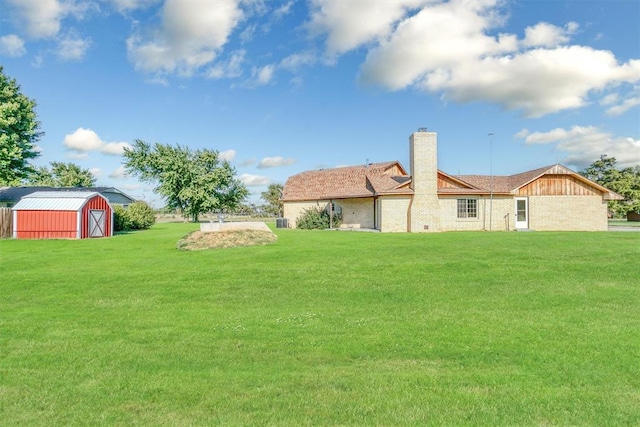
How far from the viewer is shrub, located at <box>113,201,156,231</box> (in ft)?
111

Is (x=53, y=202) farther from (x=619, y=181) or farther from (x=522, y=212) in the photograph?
(x=619, y=181)

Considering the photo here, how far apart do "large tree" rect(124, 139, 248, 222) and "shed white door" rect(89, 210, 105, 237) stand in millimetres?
20893

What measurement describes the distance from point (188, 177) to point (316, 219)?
2392 centimetres

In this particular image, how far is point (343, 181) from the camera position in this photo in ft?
122

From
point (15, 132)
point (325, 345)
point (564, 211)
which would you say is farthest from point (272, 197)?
point (325, 345)

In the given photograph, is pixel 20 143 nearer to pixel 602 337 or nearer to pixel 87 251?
pixel 87 251

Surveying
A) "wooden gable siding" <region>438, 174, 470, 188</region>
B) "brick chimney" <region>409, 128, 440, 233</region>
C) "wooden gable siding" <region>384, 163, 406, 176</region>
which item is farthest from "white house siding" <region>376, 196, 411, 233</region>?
"wooden gable siding" <region>384, 163, 406, 176</region>

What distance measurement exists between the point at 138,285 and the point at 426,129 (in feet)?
71.7

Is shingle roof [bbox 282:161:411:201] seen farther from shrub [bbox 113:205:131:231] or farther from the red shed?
the red shed

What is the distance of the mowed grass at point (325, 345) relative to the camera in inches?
149

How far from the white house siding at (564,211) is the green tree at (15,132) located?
38.1 m

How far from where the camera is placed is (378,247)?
55.0 ft

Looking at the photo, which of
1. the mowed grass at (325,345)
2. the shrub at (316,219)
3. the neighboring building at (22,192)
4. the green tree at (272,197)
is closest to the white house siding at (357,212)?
the shrub at (316,219)

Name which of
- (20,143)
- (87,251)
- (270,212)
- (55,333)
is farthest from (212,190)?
(55,333)
